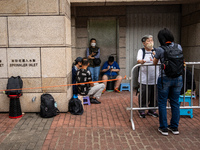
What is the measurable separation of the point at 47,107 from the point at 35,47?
1588mm

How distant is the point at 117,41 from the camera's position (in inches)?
356

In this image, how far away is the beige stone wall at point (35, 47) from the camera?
5621mm

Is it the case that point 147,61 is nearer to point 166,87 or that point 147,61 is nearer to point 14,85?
point 166,87

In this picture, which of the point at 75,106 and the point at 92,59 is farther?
the point at 92,59

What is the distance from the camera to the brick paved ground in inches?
161

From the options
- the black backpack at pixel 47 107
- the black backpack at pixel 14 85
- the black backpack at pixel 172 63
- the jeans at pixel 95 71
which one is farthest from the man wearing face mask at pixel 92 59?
the black backpack at pixel 172 63

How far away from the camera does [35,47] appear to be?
575cm

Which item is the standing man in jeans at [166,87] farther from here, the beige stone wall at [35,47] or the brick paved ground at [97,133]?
the beige stone wall at [35,47]

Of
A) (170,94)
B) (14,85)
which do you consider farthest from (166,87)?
(14,85)

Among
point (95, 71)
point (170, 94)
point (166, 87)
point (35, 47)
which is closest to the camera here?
point (166, 87)

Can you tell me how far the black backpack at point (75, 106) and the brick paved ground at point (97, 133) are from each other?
0.14m

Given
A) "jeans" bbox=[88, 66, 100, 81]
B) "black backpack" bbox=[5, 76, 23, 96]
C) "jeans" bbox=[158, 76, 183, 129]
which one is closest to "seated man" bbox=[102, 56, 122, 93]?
"jeans" bbox=[88, 66, 100, 81]

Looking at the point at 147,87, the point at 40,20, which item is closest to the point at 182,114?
the point at 147,87

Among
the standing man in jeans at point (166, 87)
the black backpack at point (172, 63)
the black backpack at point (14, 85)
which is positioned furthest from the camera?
the black backpack at point (14, 85)
